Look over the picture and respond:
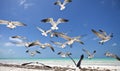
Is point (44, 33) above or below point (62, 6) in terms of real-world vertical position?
below

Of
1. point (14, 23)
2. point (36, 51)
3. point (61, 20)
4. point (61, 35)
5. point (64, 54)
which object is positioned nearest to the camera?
point (61, 20)

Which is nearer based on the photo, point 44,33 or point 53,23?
point 53,23

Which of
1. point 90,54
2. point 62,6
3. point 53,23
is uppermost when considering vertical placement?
point 62,6

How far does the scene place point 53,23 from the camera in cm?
483

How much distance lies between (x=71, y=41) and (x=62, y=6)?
765mm

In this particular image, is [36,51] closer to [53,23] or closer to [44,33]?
[44,33]

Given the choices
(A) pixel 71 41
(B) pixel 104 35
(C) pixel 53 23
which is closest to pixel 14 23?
(C) pixel 53 23

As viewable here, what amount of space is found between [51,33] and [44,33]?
0.74 ft

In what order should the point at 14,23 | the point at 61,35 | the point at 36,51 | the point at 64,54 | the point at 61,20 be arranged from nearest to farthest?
the point at 61,20 < the point at 14,23 < the point at 61,35 < the point at 36,51 < the point at 64,54

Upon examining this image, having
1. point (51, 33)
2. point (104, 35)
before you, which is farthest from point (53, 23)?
point (104, 35)

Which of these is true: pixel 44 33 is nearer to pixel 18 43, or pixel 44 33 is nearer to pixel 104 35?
pixel 18 43

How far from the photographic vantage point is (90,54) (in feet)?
18.3

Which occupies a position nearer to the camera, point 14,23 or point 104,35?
point 14,23

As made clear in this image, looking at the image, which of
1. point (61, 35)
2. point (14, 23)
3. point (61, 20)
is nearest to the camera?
point (61, 20)
